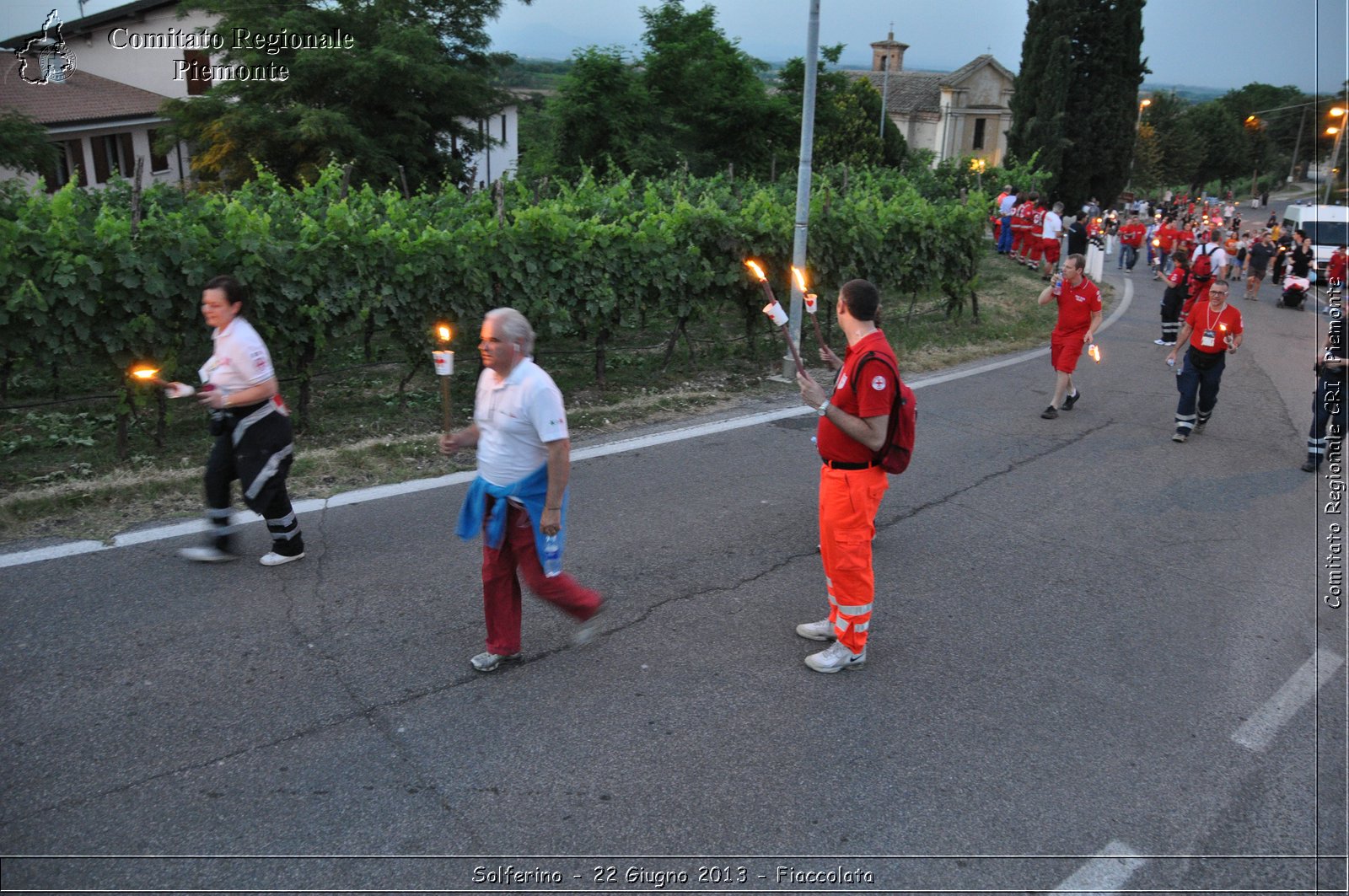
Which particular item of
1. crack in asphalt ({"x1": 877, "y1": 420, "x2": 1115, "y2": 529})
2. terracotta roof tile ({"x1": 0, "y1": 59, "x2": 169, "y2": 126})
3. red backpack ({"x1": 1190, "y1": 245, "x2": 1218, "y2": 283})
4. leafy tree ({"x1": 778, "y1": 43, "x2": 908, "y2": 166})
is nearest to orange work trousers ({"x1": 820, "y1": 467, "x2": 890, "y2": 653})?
crack in asphalt ({"x1": 877, "y1": 420, "x2": 1115, "y2": 529})

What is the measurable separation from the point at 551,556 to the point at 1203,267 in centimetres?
1433

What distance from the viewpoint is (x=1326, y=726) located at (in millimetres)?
4875

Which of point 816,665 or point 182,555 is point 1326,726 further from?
point 182,555

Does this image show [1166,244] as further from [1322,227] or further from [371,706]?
[371,706]

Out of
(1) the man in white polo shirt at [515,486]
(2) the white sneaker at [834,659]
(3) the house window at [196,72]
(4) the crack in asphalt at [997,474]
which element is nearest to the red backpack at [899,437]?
(2) the white sneaker at [834,659]

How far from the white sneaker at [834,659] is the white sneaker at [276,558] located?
3179mm

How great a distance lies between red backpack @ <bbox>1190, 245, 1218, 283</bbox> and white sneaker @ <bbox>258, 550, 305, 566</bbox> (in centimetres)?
1395

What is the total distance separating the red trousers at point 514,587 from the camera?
183 inches

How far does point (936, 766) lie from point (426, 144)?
25.8 metres

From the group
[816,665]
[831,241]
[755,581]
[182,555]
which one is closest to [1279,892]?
[816,665]

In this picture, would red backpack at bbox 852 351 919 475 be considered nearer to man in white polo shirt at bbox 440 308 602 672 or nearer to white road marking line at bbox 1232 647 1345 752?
man in white polo shirt at bbox 440 308 602 672

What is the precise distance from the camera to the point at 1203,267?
15406mm

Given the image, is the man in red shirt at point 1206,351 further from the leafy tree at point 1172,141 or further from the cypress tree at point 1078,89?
the leafy tree at point 1172,141

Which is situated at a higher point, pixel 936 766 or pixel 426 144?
pixel 426 144
